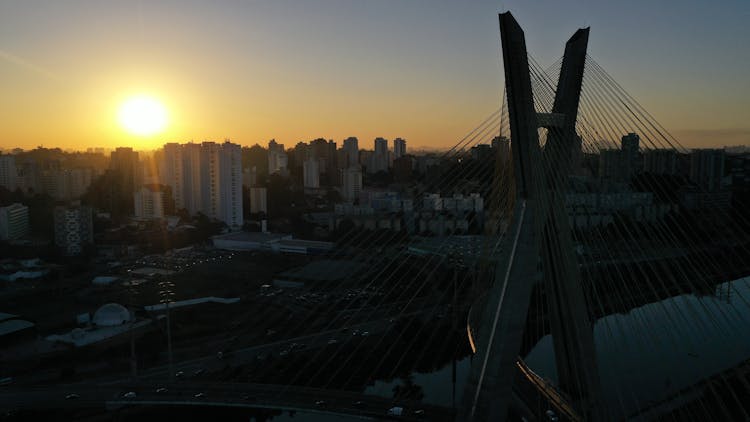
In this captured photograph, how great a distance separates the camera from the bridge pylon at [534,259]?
74.7 inches

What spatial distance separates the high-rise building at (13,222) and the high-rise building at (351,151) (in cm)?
904

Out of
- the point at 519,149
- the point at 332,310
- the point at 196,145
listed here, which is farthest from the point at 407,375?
the point at 196,145

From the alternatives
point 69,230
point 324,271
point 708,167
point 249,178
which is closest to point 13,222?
point 69,230

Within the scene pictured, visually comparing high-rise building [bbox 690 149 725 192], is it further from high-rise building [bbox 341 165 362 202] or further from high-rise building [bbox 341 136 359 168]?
high-rise building [bbox 341 136 359 168]

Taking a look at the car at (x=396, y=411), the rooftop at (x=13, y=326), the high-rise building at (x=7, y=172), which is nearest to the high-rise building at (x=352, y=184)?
the high-rise building at (x=7, y=172)

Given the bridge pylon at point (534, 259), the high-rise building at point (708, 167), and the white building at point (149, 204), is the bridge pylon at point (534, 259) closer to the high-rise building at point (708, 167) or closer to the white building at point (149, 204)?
the high-rise building at point (708, 167)

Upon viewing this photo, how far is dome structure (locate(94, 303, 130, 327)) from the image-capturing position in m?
5.59

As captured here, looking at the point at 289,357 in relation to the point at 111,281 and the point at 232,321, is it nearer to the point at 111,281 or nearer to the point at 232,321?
the point at 232,321

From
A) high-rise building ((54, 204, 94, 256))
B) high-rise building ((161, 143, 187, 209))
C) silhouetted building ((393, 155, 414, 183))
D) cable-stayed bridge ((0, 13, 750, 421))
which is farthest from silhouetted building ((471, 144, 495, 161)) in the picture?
silhouetted building ((393, 155, 414, 183))

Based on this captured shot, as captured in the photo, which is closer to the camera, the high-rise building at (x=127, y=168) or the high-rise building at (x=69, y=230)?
the high-rise building at (x=69, y=230)

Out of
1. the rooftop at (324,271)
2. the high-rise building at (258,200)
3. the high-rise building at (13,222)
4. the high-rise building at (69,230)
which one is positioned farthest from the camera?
the high-rise building at (258,200)

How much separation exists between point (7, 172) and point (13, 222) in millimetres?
4018

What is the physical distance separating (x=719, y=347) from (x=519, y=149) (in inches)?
134

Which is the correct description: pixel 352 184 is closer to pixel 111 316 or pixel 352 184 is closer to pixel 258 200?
pixel 258 200
